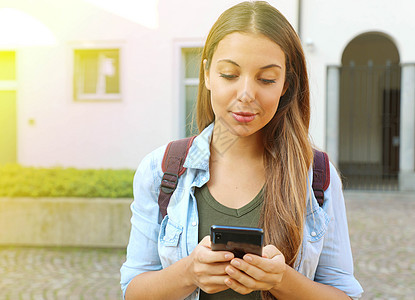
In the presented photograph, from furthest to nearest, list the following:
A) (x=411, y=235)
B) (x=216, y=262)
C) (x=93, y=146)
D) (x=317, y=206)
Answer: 1. (x=93, y=146)
2. (x=411, y=235)
3. (x=317, y=206)
4. (x=216, y=262)

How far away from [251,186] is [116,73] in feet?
26.6

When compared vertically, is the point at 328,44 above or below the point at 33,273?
above

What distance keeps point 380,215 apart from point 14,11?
7329mm

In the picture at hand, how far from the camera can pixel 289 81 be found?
51.6 inches

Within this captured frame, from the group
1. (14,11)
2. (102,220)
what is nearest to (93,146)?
(14,11)

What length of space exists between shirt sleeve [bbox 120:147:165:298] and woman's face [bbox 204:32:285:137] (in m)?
0.26

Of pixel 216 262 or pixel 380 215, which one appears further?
pixel 380 215

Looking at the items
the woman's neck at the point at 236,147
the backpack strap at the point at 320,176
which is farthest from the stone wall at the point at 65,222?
the backpack strap at the point at 320,176

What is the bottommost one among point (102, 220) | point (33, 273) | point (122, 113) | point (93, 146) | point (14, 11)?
point (33, 273)

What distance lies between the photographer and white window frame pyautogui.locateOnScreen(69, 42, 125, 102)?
8750 millimetres

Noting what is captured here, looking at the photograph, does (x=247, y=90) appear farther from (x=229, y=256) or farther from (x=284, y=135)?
(x=229, y=256)

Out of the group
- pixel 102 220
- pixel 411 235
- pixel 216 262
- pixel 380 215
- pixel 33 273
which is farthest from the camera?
pixel 380 215

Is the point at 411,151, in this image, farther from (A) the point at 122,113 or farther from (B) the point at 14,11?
(B) the point at 14,11

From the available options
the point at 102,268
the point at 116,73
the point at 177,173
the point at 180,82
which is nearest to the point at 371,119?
the point at 180,82
